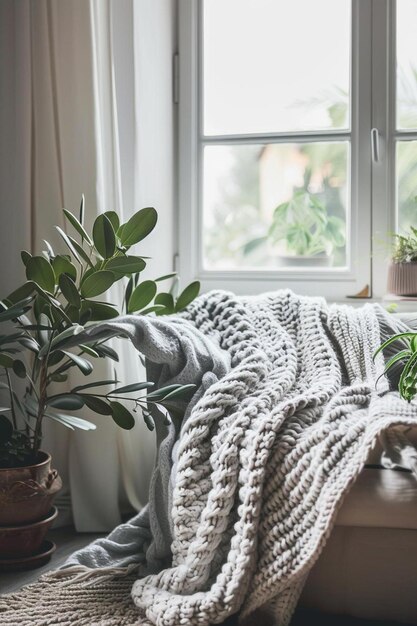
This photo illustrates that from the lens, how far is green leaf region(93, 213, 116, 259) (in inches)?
77.0

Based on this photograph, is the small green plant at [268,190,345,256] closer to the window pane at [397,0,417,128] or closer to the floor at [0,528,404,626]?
the window pane at [397,0,417,128]

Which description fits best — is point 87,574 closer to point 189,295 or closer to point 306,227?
point 189,295

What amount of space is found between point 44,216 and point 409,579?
1445mm

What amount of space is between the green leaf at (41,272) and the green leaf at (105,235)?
139mm

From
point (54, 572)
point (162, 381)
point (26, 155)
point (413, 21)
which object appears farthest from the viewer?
point (413, 21)

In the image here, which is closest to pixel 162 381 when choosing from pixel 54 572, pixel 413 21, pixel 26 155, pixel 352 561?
pixel 54 572

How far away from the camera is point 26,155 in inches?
93.9

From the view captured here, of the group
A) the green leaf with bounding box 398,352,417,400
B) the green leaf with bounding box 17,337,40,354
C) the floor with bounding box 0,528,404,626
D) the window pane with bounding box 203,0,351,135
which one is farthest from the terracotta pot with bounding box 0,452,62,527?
the window pane with bounding box 203,0,351,135

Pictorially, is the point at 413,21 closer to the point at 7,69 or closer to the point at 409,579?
the point at 7,69

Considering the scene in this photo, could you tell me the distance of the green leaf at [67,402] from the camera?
196 cm

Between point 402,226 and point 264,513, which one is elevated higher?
point 402,226

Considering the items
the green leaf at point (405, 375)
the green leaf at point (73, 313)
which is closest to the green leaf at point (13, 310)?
the green leaf at point (73, 313)

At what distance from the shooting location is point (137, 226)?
2039mm

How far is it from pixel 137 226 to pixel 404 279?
0.95m
